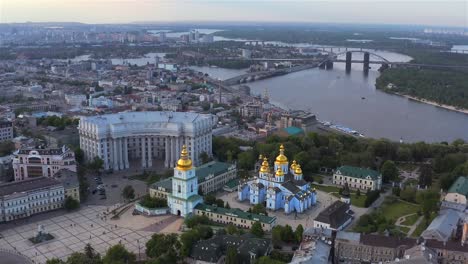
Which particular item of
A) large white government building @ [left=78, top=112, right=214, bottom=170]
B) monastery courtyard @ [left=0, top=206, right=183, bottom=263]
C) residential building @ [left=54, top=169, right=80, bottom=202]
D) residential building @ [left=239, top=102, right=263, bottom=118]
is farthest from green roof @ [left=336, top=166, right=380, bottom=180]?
residential building @ [left=239, top=102, right=263, bottom=118]

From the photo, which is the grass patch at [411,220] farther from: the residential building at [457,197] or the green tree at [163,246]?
the green tree at [163,246]

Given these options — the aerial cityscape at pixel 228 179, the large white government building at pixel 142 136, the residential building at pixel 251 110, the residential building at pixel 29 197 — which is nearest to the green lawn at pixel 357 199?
the aerial cityscape at pixel 228 179

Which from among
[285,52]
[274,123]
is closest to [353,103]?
[274,123]

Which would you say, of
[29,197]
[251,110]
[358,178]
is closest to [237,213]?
[358,178]

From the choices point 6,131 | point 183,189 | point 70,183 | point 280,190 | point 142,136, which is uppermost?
point 142,136

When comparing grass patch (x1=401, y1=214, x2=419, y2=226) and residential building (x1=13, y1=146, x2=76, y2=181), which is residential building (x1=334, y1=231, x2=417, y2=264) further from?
residential building (x1=13, y1=146, x2=76, y2=181)

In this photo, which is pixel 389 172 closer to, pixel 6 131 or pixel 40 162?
pixel 40 162

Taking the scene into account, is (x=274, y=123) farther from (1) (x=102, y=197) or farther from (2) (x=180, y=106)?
(1) (x=102, y=197)
